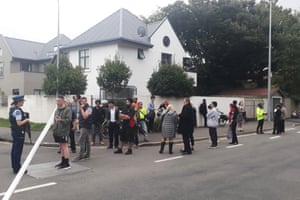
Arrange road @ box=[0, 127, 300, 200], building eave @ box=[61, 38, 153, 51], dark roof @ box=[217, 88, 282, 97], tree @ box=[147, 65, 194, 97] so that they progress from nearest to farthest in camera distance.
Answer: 1. road @ box=[0, 127, 300, 200]
2. tree @ box=[147, 65, 194, 97]
3. building eave @ box=[61, 38, 153, 51]
4. dark roof @ box=[217, 88, 282, 97]

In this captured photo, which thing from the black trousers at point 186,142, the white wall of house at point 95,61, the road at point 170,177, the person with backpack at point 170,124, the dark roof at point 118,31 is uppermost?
the dark roof at point 118,31

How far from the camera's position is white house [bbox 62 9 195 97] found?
90.1 ft

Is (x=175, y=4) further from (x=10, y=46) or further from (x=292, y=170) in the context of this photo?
(x=292, y=170)

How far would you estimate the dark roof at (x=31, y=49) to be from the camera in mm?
40062

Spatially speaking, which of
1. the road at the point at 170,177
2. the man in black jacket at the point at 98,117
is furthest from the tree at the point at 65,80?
the road at the point at 170,177

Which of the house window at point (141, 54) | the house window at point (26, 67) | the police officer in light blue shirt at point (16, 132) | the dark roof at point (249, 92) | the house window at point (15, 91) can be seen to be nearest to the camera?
the police officer in light blue shirt at point (16, 132)

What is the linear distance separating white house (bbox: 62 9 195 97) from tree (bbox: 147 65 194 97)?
5.74m

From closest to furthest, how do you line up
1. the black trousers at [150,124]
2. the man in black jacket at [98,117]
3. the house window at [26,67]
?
1. the man in black jacket at [98,117]
2. the black trousers at [150,124]
3. the house window at [26,67]

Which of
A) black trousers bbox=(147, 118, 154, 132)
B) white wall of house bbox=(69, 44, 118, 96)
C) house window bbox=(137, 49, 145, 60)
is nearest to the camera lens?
black trousers bbox=(147, 118, 154, 132)

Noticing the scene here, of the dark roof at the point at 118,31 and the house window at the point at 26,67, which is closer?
the dark roof at the point at 118,31

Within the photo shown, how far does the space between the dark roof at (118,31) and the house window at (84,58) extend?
690 mm

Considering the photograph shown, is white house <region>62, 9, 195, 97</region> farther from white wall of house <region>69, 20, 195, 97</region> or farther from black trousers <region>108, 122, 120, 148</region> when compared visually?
black trousers <region>108, 122, 120, 148</region>

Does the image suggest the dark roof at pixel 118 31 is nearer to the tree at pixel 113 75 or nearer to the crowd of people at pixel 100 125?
the tree at pixel 113 75

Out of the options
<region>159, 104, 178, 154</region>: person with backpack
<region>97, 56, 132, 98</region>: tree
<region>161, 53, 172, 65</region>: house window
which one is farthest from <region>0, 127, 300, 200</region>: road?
<region>161, 53, 172, 65</region>: house window
